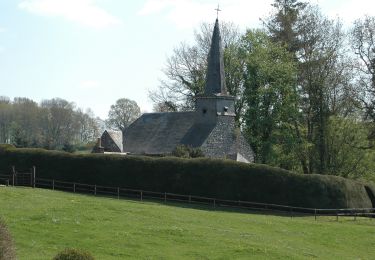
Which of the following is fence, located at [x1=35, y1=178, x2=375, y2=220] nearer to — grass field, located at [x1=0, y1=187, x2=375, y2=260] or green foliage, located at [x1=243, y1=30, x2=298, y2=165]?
grass field, located at [x1=0, y1=187, x2=375, y2=260]

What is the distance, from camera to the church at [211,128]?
63.1 m

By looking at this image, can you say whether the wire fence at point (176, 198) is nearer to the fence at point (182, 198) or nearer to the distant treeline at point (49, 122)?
the fence at point (182, 198)

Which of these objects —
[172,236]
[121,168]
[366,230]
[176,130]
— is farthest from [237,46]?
[172,236]

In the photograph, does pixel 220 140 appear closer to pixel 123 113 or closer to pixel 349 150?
pixel 349 150

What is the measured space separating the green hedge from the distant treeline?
64339mm

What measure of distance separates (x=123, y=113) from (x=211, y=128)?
54.7 meters

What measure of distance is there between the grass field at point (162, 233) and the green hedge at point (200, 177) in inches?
243

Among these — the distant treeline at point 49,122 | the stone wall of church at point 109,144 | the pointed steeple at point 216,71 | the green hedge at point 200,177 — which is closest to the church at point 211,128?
the pointed steeple at point 216,71

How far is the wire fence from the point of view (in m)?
44.1

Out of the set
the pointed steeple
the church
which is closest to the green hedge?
the church

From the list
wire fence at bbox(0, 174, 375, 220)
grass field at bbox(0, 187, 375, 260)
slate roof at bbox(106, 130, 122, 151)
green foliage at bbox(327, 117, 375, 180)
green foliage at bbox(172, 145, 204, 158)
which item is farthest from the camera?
slate roof at bbox(106, 130, 122, 151)

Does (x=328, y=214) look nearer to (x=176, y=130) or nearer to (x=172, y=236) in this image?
(x=172, y=236)

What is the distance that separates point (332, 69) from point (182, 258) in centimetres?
4211

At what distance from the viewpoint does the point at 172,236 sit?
27703mm
